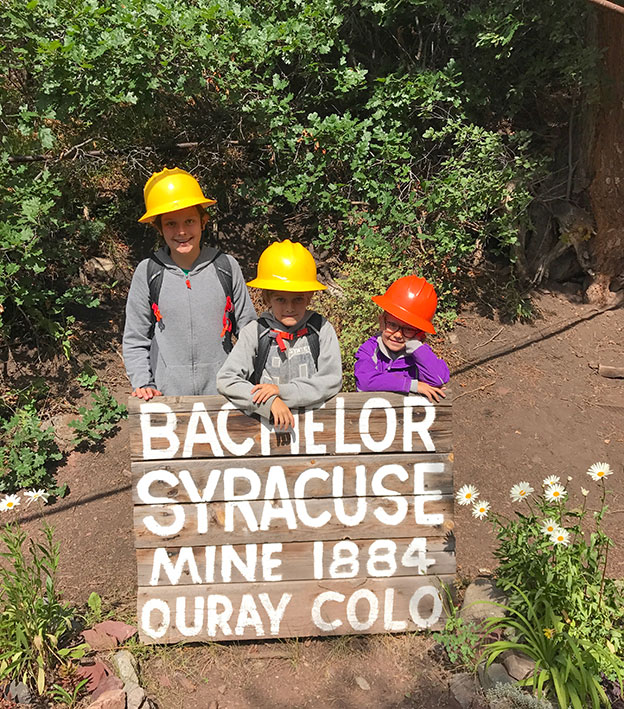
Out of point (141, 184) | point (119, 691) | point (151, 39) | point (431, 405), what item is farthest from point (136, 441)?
point (141, 184)

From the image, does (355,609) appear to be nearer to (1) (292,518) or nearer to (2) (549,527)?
(1) (292,518)

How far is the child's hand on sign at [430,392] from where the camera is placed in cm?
273

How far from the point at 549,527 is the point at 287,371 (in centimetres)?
139

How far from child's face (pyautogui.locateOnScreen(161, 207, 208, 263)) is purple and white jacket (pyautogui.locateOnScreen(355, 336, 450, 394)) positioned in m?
1.03

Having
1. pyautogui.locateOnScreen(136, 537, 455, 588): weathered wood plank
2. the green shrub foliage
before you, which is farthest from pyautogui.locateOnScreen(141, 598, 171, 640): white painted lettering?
the green shrub foliage

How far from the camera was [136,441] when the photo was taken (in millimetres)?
2691

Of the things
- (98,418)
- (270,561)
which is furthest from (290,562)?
(98,418)

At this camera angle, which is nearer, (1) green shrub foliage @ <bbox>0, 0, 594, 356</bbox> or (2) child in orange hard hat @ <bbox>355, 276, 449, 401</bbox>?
(2) child in orange hard hat @ <bbox>355, 276, 449, 401</bbox>

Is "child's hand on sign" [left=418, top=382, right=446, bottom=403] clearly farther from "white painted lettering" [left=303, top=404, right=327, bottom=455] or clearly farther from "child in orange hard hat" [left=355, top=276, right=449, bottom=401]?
"white painted lettering" [left=303, top=404, right=327, bottom=455]

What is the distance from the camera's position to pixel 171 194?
2.82 meters

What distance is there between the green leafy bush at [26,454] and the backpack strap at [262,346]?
91.0 inches

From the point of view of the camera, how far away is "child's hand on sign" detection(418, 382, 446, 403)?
2727 millimetres

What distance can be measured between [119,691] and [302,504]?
1137 mm

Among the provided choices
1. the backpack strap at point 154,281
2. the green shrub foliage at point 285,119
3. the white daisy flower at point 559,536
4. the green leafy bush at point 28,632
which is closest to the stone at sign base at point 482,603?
the white daisy flower at point 559,536
